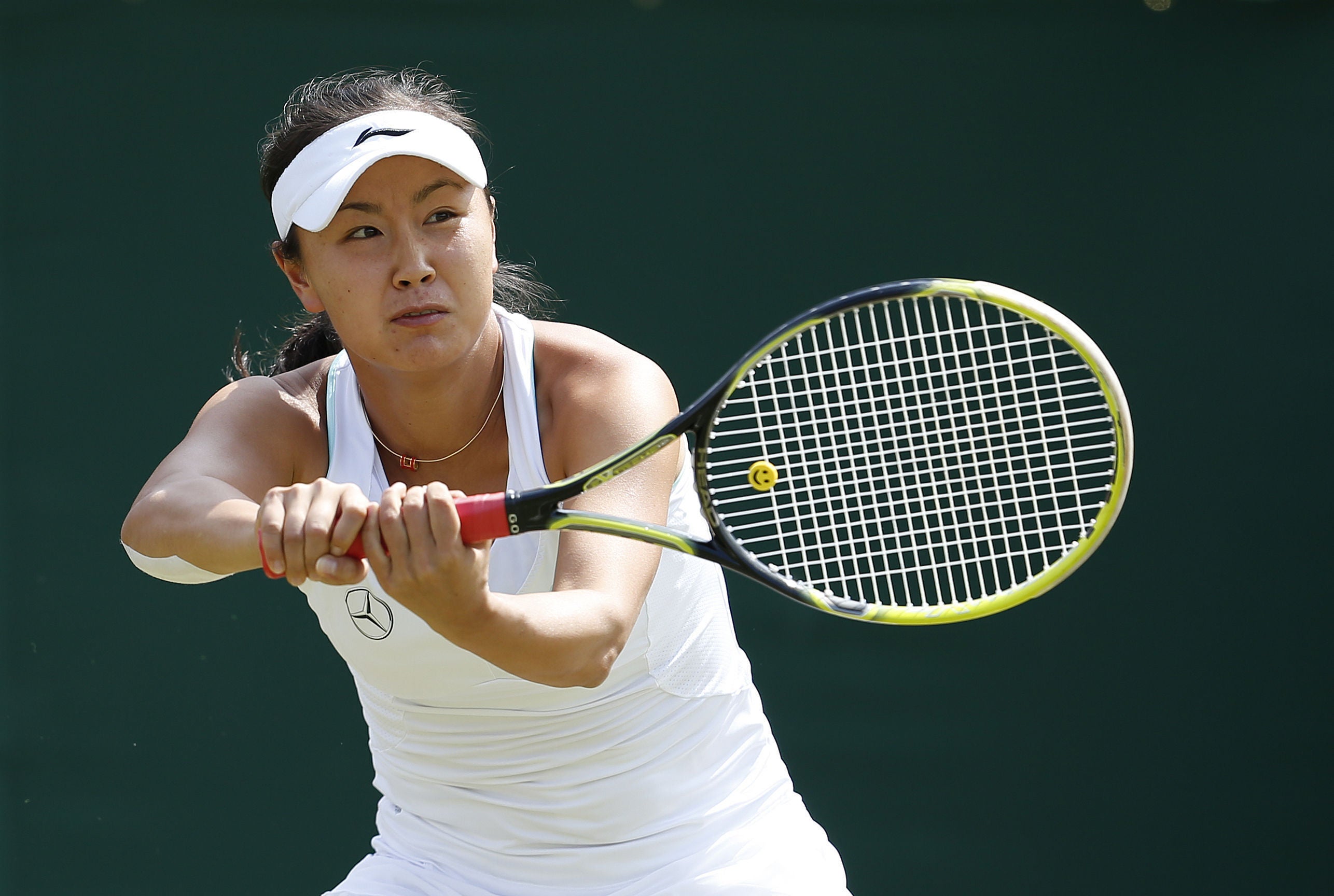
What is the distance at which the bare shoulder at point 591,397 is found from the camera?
5.69 ft

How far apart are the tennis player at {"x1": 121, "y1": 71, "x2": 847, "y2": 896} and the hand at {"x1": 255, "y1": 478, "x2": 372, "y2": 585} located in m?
0.21

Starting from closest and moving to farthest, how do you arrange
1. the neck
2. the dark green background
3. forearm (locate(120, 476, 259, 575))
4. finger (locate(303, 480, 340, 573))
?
finger (locate(303, 480, 340, 573)) < forearm (locate(120, 476, 259, 575)) < the neck < the dark green background

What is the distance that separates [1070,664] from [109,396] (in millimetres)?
2213

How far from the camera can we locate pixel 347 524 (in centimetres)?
140

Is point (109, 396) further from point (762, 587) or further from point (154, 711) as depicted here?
point (762, 587)

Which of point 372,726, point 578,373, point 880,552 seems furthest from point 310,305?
point 880,552

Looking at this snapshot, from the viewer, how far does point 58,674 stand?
314 centimetres

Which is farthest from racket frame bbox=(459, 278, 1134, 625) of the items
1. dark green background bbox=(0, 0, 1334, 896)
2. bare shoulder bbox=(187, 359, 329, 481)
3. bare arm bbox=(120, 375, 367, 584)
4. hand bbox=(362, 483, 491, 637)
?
dark green background bbox=(0, 0, 1334, 896)

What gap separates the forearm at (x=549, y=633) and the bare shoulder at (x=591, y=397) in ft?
0.74

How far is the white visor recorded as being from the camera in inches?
68.4

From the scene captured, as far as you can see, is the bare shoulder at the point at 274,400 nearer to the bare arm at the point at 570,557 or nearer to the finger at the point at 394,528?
the bare arm at the point at 570,557

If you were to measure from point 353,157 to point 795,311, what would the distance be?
1.51 m

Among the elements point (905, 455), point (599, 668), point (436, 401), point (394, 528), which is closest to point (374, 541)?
point (394, 528)

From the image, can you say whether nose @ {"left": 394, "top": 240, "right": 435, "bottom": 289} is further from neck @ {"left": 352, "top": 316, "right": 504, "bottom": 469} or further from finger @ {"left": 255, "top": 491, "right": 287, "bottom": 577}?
finger @ {"left": 255, "top": 491, "right": 287, "bottom": 577}
